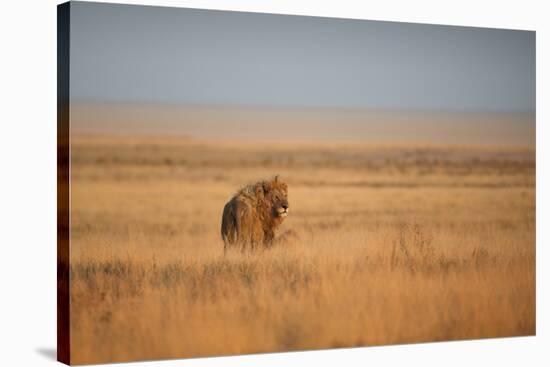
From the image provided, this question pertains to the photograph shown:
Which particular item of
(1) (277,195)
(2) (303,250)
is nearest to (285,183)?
(1) (277,195)

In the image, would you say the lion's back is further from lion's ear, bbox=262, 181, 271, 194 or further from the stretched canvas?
lion's ear, bbox=262, 181, 271, 194

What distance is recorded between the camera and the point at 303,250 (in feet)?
42.9

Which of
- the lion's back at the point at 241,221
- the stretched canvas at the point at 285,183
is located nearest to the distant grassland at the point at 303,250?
the stretched canvas at the point at 285,183

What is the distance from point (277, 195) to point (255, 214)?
0.93 ft

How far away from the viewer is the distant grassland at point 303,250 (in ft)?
39.8

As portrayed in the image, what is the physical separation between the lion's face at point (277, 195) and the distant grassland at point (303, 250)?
8 centimetres

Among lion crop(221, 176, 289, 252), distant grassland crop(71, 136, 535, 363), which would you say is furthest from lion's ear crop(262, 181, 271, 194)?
distant grassland crop(71, 136, 535, 363)

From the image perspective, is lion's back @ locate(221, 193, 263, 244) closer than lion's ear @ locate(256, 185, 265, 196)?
Yes

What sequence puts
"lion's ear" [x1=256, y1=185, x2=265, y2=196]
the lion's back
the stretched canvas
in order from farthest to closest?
"lion's ear" [x1=256, y1=185, x2=265, y2=196]
the lion's back
the stretched canvas

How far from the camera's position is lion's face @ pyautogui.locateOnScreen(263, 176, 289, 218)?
509 inches

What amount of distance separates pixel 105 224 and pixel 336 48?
297cm

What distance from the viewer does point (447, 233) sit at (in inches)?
541

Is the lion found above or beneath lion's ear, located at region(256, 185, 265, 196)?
beneath

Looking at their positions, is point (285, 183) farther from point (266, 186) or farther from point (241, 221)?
point (241, 221)
